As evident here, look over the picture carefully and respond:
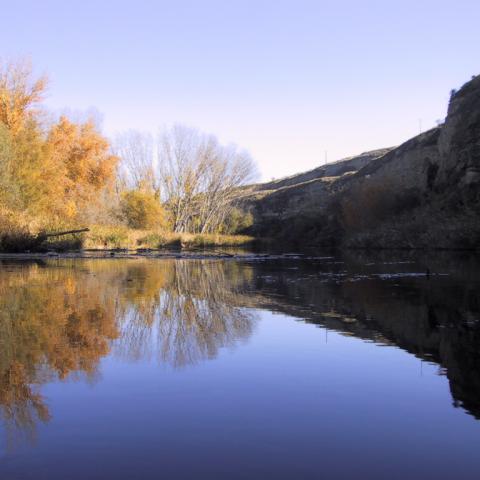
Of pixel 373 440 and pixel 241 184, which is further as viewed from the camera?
pixel 241 184

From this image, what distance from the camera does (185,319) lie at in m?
9.75

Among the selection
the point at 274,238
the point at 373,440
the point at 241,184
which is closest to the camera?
the point at 373,440

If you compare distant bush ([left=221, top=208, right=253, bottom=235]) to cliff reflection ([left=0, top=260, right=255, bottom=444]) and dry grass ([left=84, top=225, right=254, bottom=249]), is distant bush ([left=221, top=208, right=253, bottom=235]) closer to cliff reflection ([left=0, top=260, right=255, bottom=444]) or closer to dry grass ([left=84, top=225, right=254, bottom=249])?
dry grass ([left=84, top=225, right=254, bottom=249])

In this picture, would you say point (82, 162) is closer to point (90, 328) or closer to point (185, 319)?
point (185, 319)

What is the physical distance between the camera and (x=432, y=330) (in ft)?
29.0

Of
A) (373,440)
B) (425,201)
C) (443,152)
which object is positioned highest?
(443,152)

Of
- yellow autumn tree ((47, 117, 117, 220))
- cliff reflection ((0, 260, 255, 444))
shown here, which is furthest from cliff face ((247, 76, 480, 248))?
cliff reflection ((0, 260, 255, 444))

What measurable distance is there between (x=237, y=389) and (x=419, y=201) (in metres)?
50.5

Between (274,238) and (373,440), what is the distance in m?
72.8

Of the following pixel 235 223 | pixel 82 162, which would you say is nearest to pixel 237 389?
pixel 82 162

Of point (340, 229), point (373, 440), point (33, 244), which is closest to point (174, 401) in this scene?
point (373, 440)

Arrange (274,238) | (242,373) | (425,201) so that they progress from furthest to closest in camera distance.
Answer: (274,238)
(425,201)
(242,373)

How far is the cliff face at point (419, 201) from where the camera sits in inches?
1658

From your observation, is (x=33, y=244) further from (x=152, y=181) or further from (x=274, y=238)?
(x=274, y=238)
